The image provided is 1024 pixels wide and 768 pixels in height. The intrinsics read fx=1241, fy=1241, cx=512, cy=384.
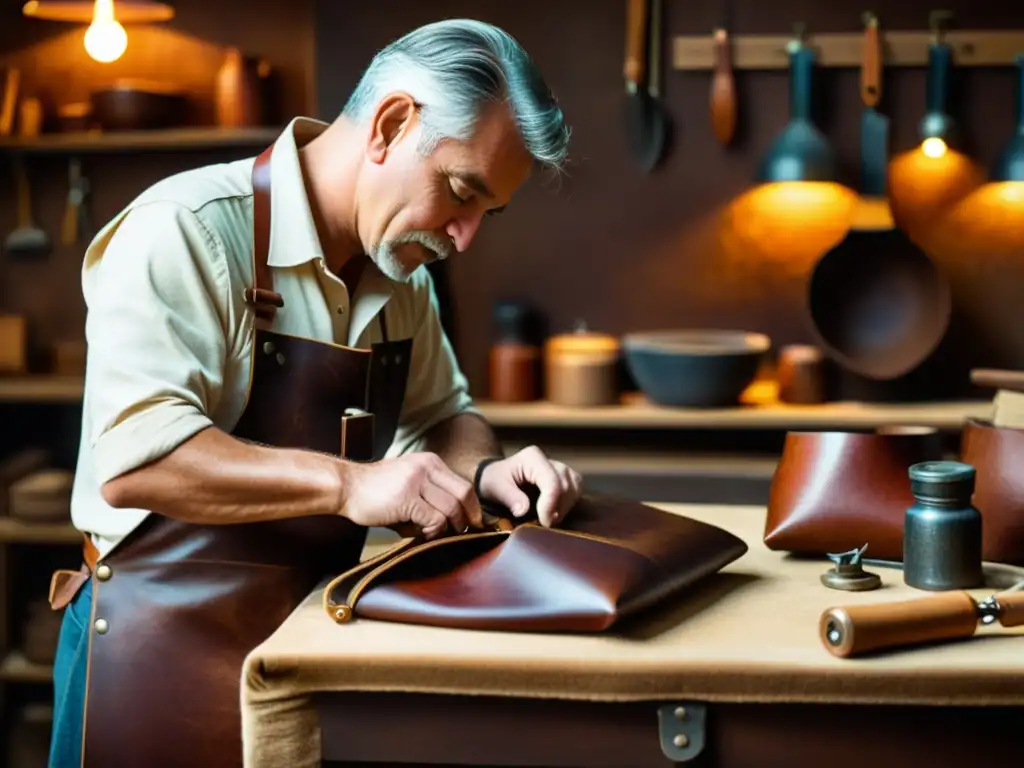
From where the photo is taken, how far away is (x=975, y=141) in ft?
13.0

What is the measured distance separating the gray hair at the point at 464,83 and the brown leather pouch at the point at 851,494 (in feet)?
2.04

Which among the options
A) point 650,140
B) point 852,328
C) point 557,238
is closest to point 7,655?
point 557,238

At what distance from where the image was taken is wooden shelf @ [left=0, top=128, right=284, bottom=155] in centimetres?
399

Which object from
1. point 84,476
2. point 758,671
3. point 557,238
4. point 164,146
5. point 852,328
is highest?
point 164,146

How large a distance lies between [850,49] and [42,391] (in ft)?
9.16

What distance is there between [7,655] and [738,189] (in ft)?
9.31

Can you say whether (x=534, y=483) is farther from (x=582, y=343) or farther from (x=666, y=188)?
(x=666, y=188)

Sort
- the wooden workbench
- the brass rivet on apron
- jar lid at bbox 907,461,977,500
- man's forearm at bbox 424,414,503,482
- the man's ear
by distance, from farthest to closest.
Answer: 1. man's forearm at bbox 424,414,503,482
2. the man's ear
3. jar lid at bbox 907,461,977,500
4. the brass rivet on apron
5. the wooden workbench

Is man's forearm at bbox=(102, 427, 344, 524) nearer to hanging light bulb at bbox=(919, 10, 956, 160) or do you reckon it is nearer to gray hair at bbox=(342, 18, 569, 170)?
gray hair at bbox=(342, 18, 569, 170)

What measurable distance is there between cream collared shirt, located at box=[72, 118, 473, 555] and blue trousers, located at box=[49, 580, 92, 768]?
0.39 ft

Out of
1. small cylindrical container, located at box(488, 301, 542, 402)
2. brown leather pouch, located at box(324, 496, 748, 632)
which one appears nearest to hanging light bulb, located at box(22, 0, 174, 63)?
small cylindrical container, located at box(488, 301, 542, 402)

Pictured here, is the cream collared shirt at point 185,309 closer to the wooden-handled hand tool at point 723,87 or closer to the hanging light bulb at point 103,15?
the hanging light bulb at point 103,15

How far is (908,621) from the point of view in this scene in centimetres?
138

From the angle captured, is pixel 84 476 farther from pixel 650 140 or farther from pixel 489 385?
pixel 650 140
